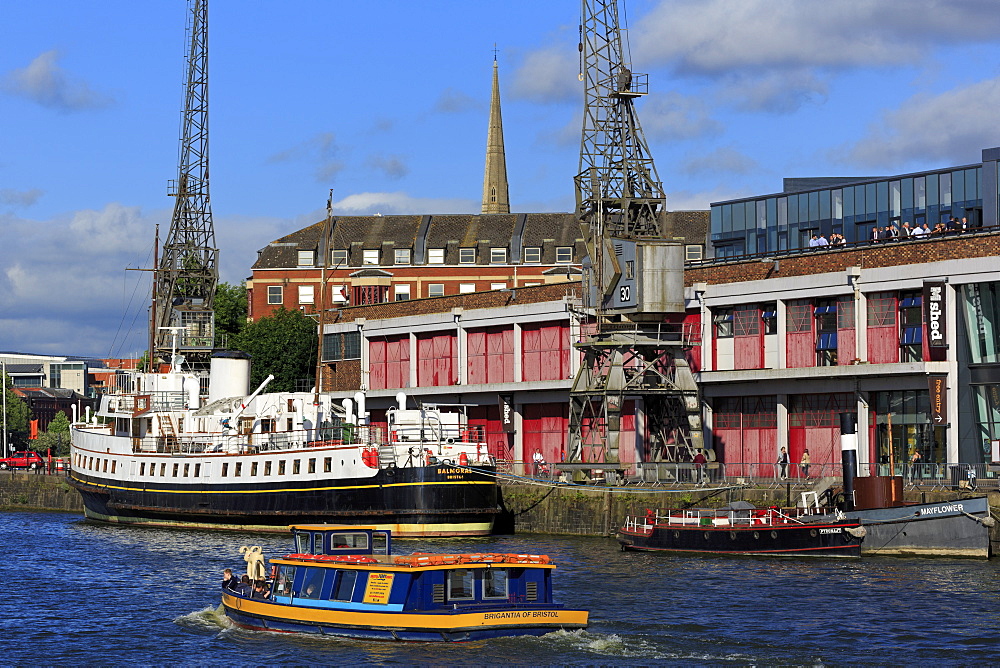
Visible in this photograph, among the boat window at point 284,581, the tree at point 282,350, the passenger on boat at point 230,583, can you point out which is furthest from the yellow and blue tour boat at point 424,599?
the tree at point 282,350

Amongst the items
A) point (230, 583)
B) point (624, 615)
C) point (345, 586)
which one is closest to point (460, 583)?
point (345, 586)

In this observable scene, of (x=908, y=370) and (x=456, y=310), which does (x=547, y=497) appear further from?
(x=456, y=310)

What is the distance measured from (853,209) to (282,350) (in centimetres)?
5199

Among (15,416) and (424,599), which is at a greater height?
(15,416)

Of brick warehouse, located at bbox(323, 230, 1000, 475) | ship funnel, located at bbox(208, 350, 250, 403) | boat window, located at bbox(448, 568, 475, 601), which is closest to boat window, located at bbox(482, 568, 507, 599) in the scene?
boat window, located at bbox(448, 568, 475, 601)

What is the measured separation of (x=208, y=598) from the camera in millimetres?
46281

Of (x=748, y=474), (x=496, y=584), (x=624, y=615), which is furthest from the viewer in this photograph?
(x=748, y=474)

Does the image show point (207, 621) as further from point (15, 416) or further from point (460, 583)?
point (15, 416)

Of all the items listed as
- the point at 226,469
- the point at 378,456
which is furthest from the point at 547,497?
the point at 226,469

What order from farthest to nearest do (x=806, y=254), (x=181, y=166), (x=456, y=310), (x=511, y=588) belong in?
(x=181, y=166) < (x=456, y=310) < (x=806, y=254) < (x=511, y=588)

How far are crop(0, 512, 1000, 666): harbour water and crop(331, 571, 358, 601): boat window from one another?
1.14 m

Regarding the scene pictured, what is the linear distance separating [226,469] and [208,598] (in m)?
25.4

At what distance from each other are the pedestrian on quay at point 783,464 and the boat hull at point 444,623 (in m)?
28.5

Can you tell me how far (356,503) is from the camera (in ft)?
214
